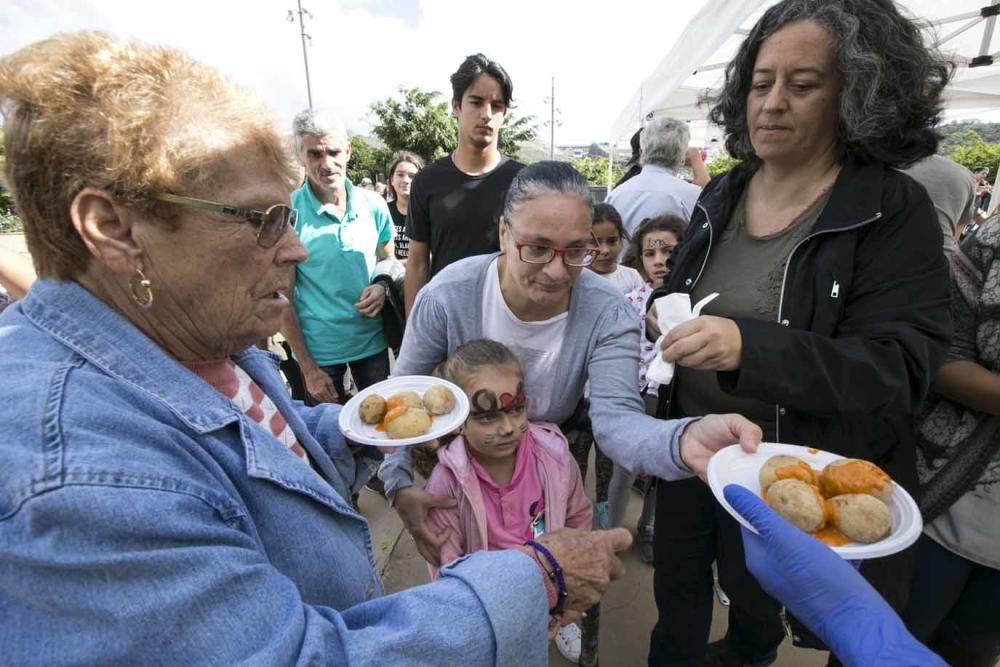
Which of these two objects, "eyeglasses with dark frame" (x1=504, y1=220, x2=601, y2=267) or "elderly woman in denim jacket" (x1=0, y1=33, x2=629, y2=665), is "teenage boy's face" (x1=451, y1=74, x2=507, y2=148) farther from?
"elderly woman in denim jacket" (x1=0, y1=33, x2=629, y2=665)

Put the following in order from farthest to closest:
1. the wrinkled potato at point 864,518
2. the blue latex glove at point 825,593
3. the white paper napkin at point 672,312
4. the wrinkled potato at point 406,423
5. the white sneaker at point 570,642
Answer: the white sneaker at point 570,642 < the wrinkled potato at point 406,423 < the white paper napkin at point 672,312 < the wrinkled potato at point 864,518 < the blue latex glove at point 825,593

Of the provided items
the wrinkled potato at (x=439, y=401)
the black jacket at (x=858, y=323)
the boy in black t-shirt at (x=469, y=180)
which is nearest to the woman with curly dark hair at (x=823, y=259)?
the black jacket at (x=858, y=323)

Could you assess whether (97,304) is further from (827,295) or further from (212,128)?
(827,295)

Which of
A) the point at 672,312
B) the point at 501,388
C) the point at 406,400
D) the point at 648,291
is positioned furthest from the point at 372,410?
the point at 648,291

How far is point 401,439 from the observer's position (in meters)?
1.59

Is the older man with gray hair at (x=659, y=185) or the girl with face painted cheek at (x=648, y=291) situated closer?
the girl with face painted cheek at (x=648, y=291)

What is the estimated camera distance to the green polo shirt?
120 inches

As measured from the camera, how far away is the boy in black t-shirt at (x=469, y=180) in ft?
9.93

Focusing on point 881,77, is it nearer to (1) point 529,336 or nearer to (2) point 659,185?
(1) point 529,336

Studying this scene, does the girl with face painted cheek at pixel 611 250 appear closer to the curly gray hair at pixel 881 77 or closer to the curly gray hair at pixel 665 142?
the curly gray hair at pixel 665 142

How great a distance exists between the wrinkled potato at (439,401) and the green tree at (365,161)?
28.8 m

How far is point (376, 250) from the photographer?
352 centimetres

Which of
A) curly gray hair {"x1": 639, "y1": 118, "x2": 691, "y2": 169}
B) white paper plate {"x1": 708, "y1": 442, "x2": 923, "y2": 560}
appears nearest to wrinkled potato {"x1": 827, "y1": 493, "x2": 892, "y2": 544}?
white paper plate {"x1": 708, "y1": 442, "x2": 923, "y2": 560}

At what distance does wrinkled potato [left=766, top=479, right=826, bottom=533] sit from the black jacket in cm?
23
